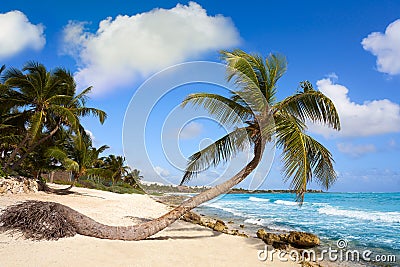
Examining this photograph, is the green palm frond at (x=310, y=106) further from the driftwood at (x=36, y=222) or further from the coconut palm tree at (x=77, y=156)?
the coconut palm tree at (x=77, y=156)

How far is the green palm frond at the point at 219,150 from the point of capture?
855cm

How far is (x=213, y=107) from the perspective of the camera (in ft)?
28.1

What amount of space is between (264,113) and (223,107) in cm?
116

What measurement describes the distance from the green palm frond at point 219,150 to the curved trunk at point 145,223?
1.66ft

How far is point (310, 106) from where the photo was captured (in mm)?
8312

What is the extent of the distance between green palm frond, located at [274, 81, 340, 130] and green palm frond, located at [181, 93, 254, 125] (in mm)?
978

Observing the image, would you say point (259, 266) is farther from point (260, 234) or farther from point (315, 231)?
point (315, 231)

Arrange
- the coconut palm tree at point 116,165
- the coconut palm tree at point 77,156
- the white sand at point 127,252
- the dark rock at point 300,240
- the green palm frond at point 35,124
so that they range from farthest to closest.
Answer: the coconut palm tree at point 116,165 → the coconut palm tree at point 77,156 → the green palm frond at point 35,124 → the dark rock at point 300,240 → the white sand at point 127,252

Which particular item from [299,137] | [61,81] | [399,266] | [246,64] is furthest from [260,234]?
[61,81]

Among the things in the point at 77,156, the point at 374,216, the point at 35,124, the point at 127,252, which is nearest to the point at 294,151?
the point at 127,252

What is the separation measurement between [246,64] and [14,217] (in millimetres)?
6540

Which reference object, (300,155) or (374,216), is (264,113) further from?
(374,216)

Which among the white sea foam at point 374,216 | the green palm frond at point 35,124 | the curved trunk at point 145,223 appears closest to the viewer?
the curved trunk at point 145,223

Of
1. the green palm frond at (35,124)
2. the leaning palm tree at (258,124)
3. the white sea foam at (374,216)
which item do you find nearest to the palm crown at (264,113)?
the leaning palm tree at (258,124)
